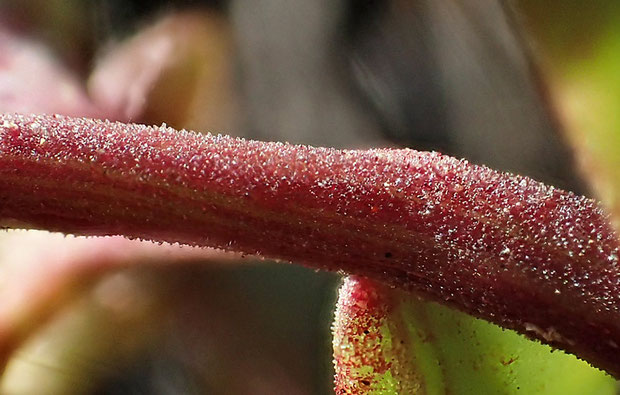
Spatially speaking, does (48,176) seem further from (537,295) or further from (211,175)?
(537,295)

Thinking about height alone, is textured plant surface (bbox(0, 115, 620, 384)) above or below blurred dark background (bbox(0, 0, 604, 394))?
below

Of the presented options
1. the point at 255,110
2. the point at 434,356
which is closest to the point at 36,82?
the point at 255,110

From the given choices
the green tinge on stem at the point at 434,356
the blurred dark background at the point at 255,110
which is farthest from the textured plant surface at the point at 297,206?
the blurred dark background at the point at 255,110

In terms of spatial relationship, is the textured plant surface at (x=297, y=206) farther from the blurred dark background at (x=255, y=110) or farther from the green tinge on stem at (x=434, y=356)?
the blurred dark background at (x=255, y=110)

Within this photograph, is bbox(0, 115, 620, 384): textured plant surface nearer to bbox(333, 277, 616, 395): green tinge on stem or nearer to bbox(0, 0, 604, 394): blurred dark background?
bbox(333, 277, 616, 395): green tinge on stem

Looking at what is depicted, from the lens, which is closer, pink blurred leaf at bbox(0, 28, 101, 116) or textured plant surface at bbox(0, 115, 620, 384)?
textured plant surface at bbox(0, 115, 620, 384)

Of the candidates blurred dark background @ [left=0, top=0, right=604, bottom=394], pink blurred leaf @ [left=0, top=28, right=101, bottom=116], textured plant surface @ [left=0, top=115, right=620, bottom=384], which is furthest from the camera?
pink blurred leaf @ [left=0, top=28, right=101, bottom=116]

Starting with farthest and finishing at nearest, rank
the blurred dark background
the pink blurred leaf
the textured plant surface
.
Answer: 1. the pink blurred leaf
2. the blurred dark background
3. the textured plant surface

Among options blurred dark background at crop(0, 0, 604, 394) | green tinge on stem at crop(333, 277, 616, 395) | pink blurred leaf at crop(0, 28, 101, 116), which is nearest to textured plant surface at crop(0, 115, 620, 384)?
green tinge on stem at crop(333, 277, 616, 395)
